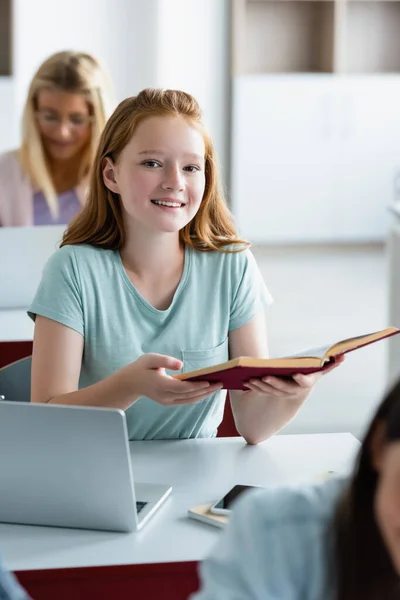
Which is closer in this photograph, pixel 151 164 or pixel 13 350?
pixel 151 164

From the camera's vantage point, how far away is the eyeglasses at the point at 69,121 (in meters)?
3.49

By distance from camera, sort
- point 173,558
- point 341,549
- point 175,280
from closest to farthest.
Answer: point 341,549 < point 173,558 < point 175,280

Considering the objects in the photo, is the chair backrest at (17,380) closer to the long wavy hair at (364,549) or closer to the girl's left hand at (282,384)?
the girl's left hand at (282,384)

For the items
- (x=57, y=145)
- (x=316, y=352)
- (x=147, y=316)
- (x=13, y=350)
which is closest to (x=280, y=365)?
(x=316, y=352)


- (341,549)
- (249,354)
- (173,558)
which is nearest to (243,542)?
(341,549)

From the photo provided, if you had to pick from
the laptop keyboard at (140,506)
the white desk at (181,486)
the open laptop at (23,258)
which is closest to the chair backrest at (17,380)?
the white desk at (181,486)

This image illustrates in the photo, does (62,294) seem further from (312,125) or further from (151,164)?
(312,125)

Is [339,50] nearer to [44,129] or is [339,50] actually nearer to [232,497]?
[44,129]

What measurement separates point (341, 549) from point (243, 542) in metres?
0.09

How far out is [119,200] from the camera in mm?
1946

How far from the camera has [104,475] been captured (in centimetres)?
134

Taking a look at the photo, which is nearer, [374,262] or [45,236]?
[45,236]

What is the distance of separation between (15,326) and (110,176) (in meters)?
0.77

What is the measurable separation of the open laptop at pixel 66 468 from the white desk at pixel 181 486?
0.9 inches
